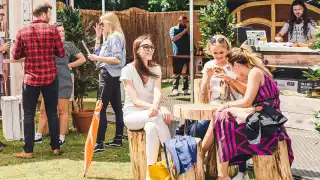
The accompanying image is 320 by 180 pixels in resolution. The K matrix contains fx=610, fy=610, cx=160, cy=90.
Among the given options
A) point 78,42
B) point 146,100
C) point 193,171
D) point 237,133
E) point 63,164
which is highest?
point 78,42

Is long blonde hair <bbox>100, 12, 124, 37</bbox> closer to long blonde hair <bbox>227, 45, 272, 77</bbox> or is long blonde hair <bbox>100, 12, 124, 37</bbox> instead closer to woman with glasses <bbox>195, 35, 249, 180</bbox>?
woman with glasses <bbox>195, 35, 249, 180</bbox>

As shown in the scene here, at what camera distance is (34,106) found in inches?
273

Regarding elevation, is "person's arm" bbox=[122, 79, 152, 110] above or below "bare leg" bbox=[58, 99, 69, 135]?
above

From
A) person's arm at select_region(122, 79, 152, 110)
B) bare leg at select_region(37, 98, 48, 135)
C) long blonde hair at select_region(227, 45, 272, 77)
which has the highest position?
long blonde hair at select_region(227, 45, 272, 77)

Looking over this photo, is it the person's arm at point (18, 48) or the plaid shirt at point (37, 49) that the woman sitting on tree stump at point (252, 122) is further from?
the person's arm at point (18, 48)

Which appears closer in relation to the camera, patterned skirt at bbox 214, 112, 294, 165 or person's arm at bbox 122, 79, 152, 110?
patterned skirt at bbox 214, 112, 294, 165

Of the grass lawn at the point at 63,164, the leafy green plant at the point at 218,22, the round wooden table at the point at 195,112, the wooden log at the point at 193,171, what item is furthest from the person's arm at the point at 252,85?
the leafy green plant at the point at 218,22

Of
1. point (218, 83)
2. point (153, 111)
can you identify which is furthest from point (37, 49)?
point (218, 83)

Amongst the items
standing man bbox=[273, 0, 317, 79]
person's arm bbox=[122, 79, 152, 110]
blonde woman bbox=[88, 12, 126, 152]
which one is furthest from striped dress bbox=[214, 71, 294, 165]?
standing man bbox=[273, 0, 317, 79]

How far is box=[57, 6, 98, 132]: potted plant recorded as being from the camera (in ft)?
28.5

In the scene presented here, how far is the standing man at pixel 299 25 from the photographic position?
32.7ft

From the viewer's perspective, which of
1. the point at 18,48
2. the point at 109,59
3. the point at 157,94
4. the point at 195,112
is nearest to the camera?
the point at 195,112

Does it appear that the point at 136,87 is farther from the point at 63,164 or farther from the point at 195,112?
the point at 63,164

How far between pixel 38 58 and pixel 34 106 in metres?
0.56
